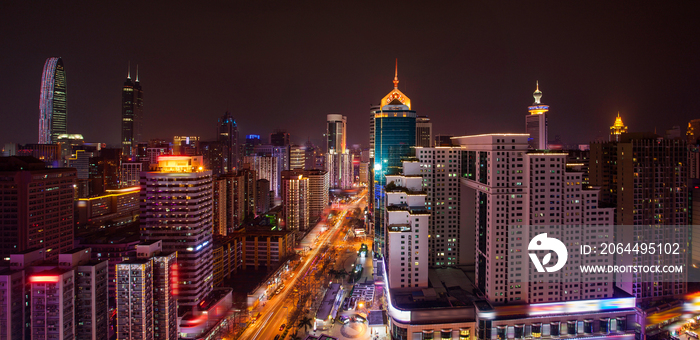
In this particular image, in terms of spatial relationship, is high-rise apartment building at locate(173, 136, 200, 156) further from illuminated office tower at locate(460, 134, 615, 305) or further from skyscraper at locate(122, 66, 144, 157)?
illuminated office tower at locate(460, 134, 615, 305)

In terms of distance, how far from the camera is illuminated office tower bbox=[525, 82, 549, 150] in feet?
82.7

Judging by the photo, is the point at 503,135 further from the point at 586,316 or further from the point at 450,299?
the point at 586,316

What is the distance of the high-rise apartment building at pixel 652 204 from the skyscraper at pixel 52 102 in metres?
45.4

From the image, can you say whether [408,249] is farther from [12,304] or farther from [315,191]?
[315,191]

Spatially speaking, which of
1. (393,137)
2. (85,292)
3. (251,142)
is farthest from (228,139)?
(85,292)

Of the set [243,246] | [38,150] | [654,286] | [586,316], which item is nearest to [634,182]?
[654,286]

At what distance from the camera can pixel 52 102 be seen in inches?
1411

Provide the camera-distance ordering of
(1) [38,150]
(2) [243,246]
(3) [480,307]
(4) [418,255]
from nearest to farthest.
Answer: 1. (3) [480,307]
2. (4) [418,255]
3. (2) [243,246]
4. (1) [38,150]

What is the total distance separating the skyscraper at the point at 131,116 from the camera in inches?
2056

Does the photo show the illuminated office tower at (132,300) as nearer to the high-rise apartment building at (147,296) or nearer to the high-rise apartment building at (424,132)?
the high-rise apartment building at (147,296)

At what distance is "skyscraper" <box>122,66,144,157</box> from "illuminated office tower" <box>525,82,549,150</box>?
50.5 m

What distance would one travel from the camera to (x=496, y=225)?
50.9ft

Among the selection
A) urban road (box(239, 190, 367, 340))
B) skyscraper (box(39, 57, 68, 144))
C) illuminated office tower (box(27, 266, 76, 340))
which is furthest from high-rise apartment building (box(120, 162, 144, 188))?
illuminated office tower (box(27, 266, 76, 340))

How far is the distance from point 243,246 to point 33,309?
14.4 meters
